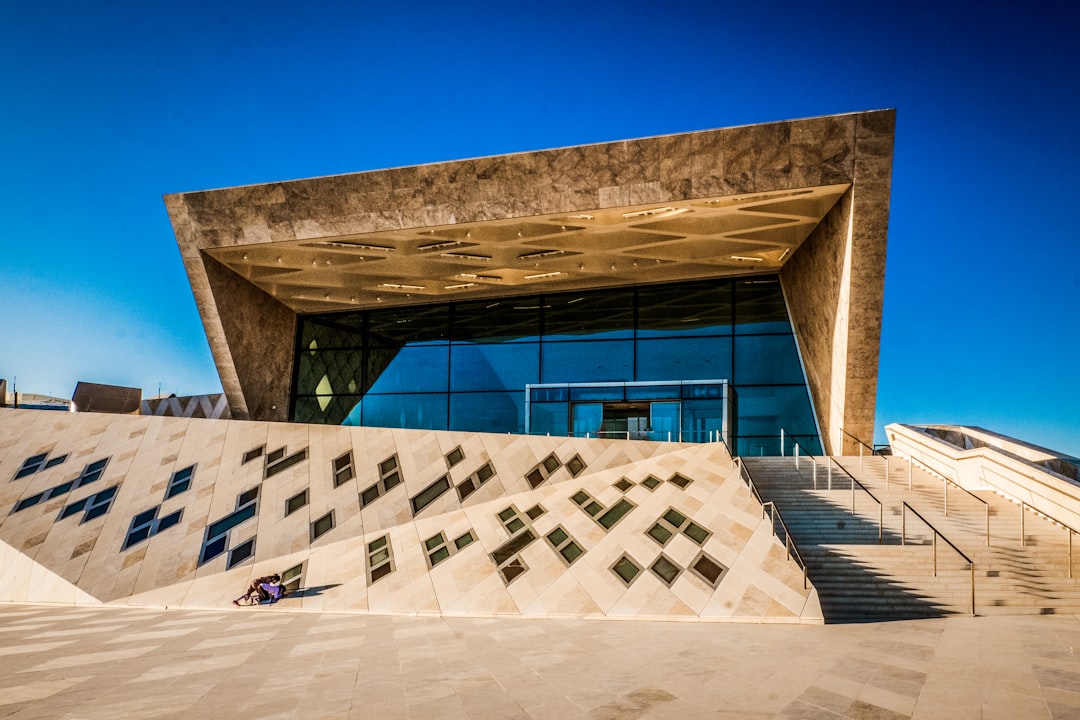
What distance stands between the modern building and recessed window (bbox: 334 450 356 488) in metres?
6.15

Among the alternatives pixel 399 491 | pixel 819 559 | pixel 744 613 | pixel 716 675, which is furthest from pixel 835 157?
pixel 716 675

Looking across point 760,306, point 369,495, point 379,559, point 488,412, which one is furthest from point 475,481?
point 760,306

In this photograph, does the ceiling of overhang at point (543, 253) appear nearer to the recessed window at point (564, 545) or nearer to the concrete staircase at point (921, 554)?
the concrete staircase at point (921, 554)

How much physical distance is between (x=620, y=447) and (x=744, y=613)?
6.47 meters

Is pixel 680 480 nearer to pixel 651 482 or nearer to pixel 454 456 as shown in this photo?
pixel 651 482

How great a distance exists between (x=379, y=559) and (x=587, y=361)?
12716 mm

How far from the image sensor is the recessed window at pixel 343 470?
16.9 meters

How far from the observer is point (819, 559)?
1158 centimetres

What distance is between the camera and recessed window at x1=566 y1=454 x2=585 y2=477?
623 inches

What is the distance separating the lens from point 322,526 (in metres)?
15.5

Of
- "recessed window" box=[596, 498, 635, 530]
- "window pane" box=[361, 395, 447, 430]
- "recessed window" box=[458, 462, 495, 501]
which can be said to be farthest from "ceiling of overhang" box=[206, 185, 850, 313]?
"recessed window" box=[596, 498, 635, 530]

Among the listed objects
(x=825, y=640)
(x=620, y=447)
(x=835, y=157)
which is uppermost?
(x=835, y=157)

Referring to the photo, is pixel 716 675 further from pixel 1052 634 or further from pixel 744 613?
pixel 1052 634

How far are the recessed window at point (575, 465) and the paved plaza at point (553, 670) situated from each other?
5352mm
